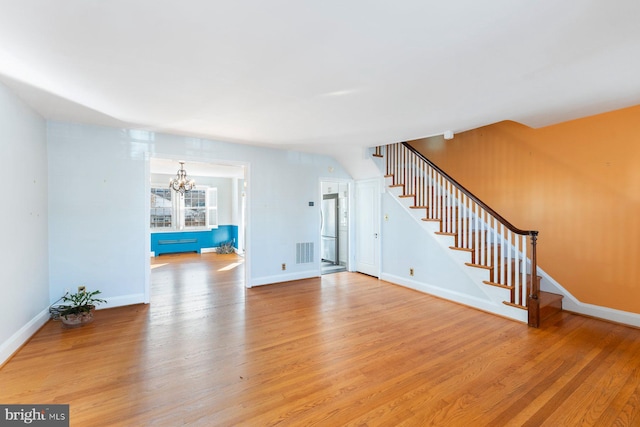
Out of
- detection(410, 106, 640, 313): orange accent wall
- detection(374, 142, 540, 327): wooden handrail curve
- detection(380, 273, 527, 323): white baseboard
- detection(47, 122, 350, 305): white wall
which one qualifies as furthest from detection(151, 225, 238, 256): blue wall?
detection(410, 106, 640, 313): orange accent wall

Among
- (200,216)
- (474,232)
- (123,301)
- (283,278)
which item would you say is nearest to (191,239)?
(200,216)

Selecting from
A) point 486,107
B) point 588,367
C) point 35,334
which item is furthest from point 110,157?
point 588,367

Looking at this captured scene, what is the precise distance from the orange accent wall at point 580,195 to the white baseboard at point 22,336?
643 cm

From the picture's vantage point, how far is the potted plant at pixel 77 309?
11.3 feet

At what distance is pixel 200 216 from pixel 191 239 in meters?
0.81

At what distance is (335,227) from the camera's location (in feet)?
25.0

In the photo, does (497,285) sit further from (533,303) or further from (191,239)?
(191,239)

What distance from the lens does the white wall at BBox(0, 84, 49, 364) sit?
2.75m

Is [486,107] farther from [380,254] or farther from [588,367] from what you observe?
[380,254]

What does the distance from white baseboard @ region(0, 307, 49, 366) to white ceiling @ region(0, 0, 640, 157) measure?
94.7 inches

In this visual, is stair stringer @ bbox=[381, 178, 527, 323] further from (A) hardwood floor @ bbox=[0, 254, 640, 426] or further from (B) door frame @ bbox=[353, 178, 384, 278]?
(A) hardwood floor @ bbox=[0, 254, 640, 426]

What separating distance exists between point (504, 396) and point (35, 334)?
4.72 meters

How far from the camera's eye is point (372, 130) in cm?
420

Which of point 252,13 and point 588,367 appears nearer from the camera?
point 252,13
